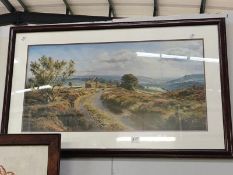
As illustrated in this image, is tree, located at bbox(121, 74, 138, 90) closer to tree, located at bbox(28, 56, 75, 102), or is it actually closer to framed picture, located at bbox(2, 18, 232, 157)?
framed picture, located at bbox(2, 18, 232, 157)

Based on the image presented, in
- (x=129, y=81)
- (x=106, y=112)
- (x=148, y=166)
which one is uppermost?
(x=129, y=81)

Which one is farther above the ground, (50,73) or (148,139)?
(50,73)

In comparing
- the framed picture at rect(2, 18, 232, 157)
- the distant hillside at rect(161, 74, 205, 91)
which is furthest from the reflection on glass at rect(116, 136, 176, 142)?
the distant hillside at rect(161, 74, 205, 91)

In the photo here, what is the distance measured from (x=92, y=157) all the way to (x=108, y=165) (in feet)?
0.18

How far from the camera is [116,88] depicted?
107 cm

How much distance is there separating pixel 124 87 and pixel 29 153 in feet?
1.17

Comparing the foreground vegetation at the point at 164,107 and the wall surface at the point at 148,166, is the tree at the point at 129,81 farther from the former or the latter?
the wall surface at the point at 148,166

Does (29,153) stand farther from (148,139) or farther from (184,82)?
(184,82)

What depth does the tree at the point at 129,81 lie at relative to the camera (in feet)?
3.51

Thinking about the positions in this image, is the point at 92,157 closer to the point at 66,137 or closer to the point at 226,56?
the point at 66,137

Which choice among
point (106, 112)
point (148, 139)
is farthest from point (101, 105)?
point (148, 139)

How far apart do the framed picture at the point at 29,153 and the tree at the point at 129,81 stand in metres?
0.27

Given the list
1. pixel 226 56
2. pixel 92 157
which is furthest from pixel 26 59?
pixel 226 56

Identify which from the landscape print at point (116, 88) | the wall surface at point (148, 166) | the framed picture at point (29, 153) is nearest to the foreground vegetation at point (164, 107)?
the landscape print at point (116, 88)
